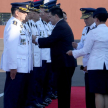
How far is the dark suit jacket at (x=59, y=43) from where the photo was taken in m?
4.78

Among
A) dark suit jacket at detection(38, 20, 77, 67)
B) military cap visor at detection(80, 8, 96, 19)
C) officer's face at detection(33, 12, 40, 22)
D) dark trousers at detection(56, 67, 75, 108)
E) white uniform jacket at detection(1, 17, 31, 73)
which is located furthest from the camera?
officer's face at detection(33, 12, 40, 22)

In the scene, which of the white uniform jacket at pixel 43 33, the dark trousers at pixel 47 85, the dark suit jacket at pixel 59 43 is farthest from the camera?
the dark trousers at pixel 47 85

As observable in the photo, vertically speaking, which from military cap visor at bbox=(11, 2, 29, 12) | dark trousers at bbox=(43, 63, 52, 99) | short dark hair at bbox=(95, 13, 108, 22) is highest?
military cap visor at bbox=(11, 2, 29, 12)

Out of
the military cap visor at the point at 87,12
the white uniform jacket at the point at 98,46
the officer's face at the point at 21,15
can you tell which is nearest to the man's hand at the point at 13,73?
the officer's face at the point at 21,15

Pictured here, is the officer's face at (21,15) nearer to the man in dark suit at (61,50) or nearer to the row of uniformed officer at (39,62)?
the man in dark suit at (61,50)

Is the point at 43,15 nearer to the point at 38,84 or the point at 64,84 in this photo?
the point at 38,84

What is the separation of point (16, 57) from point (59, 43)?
36.6 inches

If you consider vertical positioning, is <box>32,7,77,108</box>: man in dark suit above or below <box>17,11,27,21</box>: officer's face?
below

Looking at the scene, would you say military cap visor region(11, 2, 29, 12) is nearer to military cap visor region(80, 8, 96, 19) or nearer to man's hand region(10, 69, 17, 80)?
man's hand region(10, 69, 17, 80)

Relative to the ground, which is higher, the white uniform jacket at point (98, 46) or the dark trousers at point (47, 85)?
the white uniform jacket at point (98, 46)

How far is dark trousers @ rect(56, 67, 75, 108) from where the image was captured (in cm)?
488

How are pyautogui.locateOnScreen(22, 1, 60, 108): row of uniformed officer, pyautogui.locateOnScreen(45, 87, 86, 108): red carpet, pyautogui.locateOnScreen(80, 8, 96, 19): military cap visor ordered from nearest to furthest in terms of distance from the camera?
pyautogui.locateOnScreen(80, 8, 96, 19): military cap visor → pyautogui.locateOnScreen(22, 1, 60, 108): row of uniformed officer → pyautogui.locateOnScreen(45, 87, 86, 108): red carpet

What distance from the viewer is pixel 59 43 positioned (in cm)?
481

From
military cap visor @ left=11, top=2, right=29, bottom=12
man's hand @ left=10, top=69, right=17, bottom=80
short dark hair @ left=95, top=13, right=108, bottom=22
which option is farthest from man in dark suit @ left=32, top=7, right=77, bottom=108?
man's hand @ left=10, top=69, right=17, bottom=80
